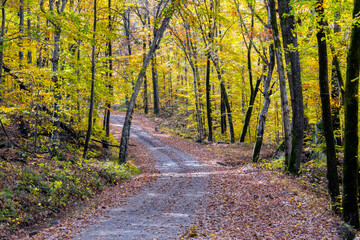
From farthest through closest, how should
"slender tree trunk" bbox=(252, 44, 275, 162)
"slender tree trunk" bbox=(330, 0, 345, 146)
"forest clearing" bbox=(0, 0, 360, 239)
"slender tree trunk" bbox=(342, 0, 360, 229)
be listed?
"slender tree trunk" bbox=(252, 44, 275, 162)
"slender tree trunk" bbox=(330, 0, 345, 146)
"forest clearing" bbox=(0, 0, 360, 239)
"slender tree trunk" bbox=(342, 0, 360, 229)

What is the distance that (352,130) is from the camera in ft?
21.9

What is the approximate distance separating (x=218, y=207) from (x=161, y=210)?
1819 millimetres

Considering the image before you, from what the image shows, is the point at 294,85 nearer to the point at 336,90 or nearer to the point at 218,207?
the point at 336,90

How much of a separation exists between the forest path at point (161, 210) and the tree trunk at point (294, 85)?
396 cm

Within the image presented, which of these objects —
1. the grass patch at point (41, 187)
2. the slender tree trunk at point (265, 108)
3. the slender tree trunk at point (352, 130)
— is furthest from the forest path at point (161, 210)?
the slender tree trunk at point (352, 130)

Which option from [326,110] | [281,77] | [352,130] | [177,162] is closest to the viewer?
[352,130]

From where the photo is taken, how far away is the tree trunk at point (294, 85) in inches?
412

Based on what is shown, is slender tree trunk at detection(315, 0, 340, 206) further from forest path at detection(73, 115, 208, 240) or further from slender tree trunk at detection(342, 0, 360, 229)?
forest path at detection(73, 115, 208, 240)

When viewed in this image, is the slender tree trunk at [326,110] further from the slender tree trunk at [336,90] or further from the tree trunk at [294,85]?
the slender tree trunk at [336,90]

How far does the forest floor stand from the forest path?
23 millimetres


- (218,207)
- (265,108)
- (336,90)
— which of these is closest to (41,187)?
(218,207)

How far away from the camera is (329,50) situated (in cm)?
1178

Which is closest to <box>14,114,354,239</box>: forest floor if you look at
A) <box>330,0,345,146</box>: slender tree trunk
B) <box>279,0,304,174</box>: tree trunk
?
<box>279,0,304,174</box>: tree trunk

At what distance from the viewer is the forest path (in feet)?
21.6
